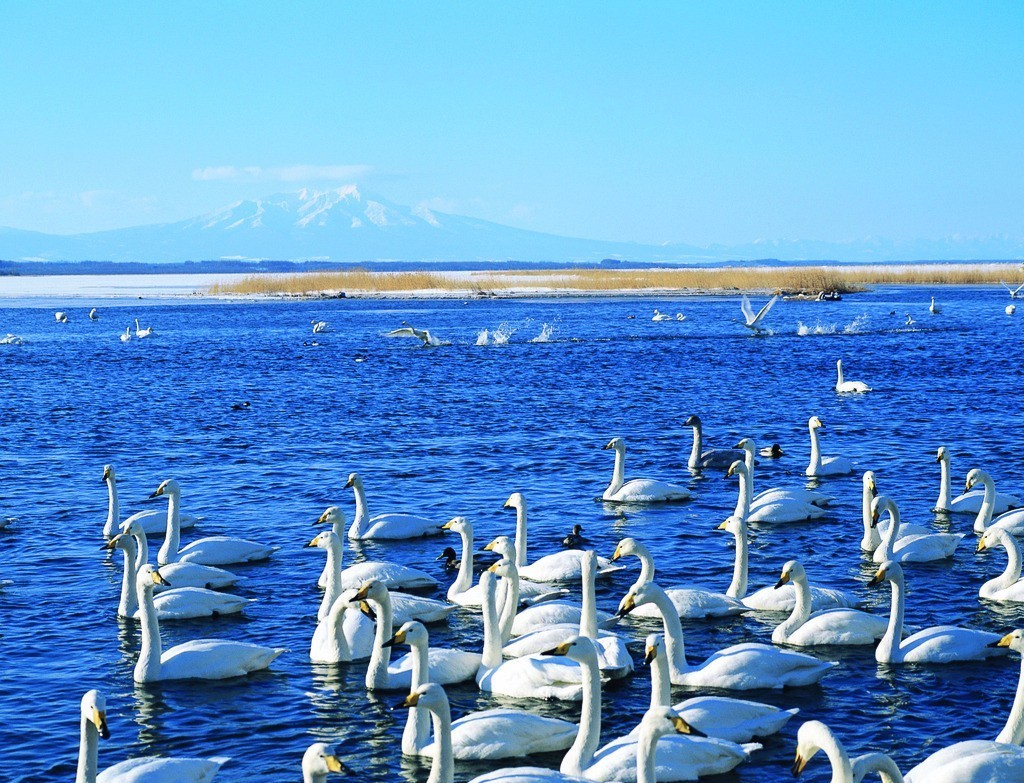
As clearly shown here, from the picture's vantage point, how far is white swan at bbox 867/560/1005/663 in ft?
36.7

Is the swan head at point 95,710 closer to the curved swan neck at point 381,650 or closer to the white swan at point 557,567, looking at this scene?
the curved swan neck at point 381,650

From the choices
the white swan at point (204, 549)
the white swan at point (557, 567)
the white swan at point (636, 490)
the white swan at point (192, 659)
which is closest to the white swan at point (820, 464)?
the white swan at point (636, 490)

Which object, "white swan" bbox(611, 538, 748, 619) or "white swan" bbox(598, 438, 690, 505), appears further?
"white swan" bbox(598, 438, 690, 505)

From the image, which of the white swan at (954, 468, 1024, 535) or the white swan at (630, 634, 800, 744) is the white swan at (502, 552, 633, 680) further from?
the white swan at (954, 468, 1024, 535)

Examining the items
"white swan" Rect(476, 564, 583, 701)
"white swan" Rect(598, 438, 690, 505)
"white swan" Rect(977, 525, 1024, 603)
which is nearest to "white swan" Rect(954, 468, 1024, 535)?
"white swan" Rect(977, 525, 1024, 603)

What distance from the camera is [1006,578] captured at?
13.1 metres

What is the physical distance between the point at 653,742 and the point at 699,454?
14.4 metres

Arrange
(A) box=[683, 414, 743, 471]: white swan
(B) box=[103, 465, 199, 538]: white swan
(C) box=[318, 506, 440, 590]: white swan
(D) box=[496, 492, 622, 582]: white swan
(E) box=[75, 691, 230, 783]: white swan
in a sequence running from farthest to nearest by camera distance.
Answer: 1. (A) box=[683, 414, 743, 471]: white swan
2. (B) box=[103, 465, 199, 538]: white swan
3. (D) box=[496, 492, 622, 582]: white swan
4. (C) box=[318, 506, 440, 590]: white swan
5. (E) box=[75, 691, 230, 783]: white swan

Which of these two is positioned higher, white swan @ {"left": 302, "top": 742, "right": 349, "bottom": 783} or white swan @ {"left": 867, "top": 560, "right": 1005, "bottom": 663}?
white swan @ {"left": 302, "top": 742, "right": 349, "bottom": 783}

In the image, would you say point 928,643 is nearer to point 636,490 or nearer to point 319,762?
point 319,762

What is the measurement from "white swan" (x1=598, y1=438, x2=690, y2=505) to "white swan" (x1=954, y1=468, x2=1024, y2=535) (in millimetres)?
4113

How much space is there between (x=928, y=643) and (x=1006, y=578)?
7.77 ft

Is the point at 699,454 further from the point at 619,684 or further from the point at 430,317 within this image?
the point at 430,317

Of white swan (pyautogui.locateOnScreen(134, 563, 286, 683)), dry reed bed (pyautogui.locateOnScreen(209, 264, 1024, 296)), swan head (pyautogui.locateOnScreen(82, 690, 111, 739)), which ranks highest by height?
dry reed bed (pyautogui.locateOnScreen(209, 264, 1024, 296))
